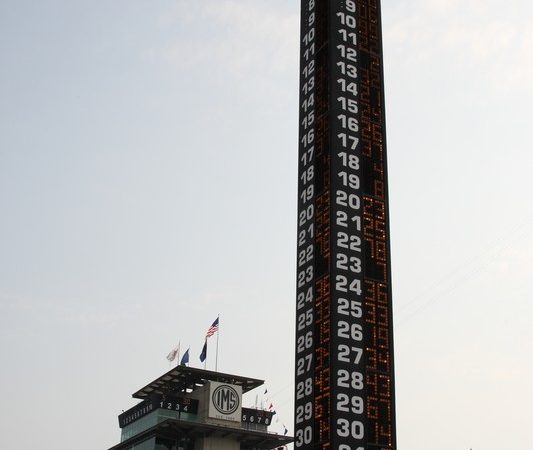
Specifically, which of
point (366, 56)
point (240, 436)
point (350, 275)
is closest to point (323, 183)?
point (350, 275)

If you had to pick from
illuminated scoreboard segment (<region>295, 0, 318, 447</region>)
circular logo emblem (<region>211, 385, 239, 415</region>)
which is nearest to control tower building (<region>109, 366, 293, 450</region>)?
circular logo emblem (<region>211, 385, 239, 415</region>)

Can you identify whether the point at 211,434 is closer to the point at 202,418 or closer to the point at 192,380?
the point at 202,418

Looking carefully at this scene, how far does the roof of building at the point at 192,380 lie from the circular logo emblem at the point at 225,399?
8.57 ft

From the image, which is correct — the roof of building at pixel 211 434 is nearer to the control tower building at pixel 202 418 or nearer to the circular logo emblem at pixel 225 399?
the control tower building at pixel 202 418

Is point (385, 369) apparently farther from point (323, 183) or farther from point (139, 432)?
point (139, 432)

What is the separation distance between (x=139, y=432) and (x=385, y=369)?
6168 centimetres

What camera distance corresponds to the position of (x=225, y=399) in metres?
99.6

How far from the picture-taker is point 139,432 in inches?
4043

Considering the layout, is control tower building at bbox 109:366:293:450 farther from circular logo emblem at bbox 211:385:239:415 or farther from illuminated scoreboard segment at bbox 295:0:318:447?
illuminated scoreboard segment at bbox 295:0:318:447

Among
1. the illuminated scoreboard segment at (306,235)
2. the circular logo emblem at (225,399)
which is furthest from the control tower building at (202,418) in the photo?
the illuminated scoreboard segment at (306,235)

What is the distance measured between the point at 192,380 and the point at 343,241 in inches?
2285

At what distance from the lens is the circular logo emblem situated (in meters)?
98.8

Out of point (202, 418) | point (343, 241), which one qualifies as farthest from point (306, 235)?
point (202, 418)

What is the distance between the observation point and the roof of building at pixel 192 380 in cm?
10131
